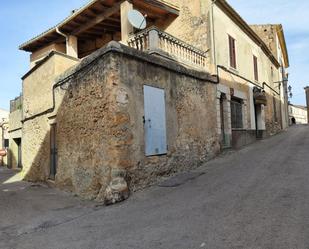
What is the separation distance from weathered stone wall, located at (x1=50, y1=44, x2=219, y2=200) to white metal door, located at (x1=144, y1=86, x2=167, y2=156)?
18 cm

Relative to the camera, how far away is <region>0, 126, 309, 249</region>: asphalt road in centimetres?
372

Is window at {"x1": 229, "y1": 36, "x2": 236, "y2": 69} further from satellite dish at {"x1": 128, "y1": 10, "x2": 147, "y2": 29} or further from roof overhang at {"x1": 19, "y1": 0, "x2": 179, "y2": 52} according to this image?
satellite dish at {"x1": 128, "y1": 10, "x2": 147, "y2": 29}

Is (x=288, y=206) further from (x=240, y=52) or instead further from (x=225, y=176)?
(x=240, y=52)

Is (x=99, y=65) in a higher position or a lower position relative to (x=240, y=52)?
lower

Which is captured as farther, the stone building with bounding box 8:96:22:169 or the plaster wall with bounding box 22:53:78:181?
the stone building with bounding box 8:96:22:169

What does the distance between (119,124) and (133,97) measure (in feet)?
2.76

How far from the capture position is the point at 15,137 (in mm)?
16375

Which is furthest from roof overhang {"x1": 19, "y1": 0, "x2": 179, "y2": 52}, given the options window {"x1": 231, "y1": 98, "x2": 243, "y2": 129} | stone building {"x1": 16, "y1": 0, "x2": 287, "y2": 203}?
window {"x1": 231, "y1": 98, "x2": 243, "y2": 129}

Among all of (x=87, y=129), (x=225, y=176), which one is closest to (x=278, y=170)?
(x=225, y=176)

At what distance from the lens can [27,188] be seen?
9305 millimetres

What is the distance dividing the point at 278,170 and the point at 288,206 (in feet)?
9.46

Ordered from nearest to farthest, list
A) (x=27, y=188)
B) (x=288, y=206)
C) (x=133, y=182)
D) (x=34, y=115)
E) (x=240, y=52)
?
(x=288, y=206) < (x=133, y=182) < (x=27, y=188) < (x=34, y=115) < (x=240, y=52)

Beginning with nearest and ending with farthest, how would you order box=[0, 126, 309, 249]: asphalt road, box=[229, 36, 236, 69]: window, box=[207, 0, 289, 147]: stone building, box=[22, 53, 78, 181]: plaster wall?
box=[0, 126, 309, 249]: asphalt road < box=[22, 53, 78, 181]: plaster wall < box=[207, 0, 289, 147]: stone building < box=[229, 36, 236, 69]: window

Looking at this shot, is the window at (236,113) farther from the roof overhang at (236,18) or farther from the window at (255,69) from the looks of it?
the roof overhang at (236,18)
